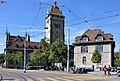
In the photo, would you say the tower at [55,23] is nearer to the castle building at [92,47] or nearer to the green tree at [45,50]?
the castle building at [92,47]

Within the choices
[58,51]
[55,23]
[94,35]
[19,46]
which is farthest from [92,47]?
[19,46]

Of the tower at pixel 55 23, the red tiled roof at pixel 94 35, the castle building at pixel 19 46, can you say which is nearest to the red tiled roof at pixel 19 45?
the castle building at pixel 19 46

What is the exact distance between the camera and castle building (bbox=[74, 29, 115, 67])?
72.1 meters

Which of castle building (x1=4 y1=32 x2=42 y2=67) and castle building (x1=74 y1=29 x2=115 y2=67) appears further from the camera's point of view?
castle building (x1=4 y1=32 x2=42 y2=67)

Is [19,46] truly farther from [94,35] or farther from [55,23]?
[94,35]

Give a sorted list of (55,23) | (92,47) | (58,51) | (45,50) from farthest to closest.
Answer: (55,23)
(92,47)
(45,50)
(58,51)

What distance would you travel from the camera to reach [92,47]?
248 feet

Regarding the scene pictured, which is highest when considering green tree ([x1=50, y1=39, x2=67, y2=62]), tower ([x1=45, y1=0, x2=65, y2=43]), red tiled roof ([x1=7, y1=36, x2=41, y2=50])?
tower ([x1=45, y1=0, x2=65, y2=43])

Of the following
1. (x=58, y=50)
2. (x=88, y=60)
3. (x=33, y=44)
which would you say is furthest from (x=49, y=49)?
(x=33, y=44)

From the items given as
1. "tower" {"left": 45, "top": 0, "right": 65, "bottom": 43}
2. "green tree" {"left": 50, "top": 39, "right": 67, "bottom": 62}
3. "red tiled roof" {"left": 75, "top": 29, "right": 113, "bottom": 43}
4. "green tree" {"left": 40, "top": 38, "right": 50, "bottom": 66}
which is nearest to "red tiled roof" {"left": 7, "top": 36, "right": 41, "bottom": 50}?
"tower" {"left": 45, "top": 0, "right": 65, "bottom": 43}

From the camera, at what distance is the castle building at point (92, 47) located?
7206 centimetres

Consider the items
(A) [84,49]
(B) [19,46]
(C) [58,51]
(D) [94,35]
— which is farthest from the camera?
(B) [19,46]

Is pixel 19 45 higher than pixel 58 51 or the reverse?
higher

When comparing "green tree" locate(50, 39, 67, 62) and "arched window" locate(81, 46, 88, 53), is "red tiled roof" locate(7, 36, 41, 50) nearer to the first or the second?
"arched window" locate(81, 46, 88, 53)
